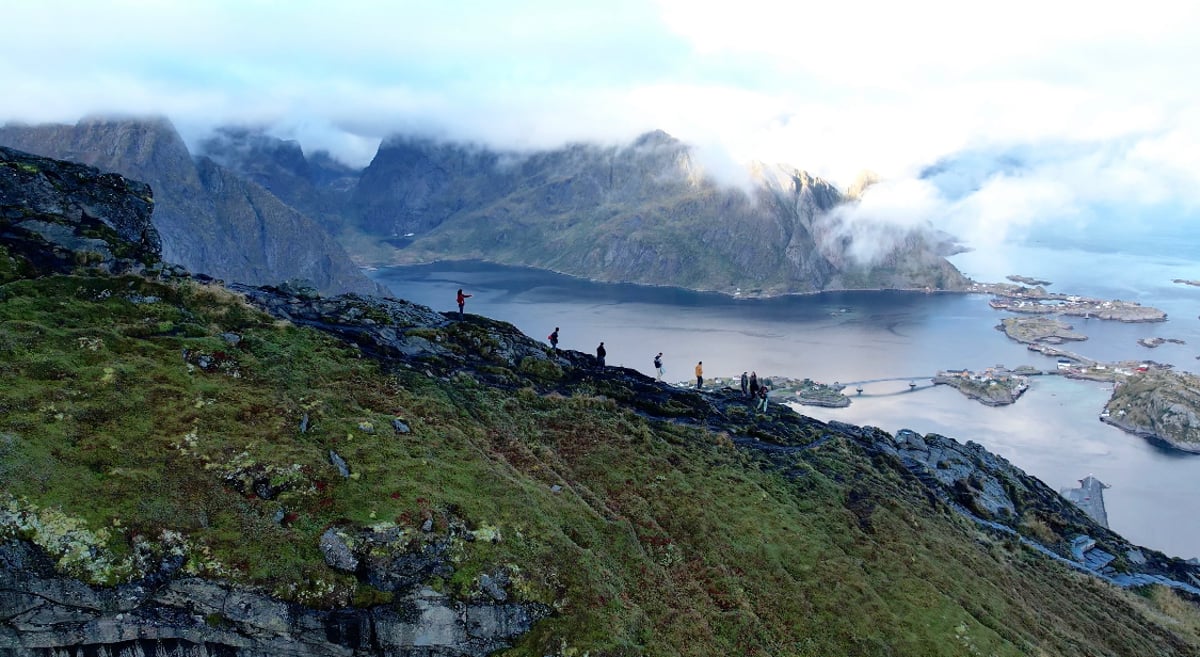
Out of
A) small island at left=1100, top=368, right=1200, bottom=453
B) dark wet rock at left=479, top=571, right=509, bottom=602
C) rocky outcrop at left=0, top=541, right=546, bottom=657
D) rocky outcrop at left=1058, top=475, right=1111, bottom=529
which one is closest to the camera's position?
rocky outcrop at left=0, top=541, right=546, bottom=657

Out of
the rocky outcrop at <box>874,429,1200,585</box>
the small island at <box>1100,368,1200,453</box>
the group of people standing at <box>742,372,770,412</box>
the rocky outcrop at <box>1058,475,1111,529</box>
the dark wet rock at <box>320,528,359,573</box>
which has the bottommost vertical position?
the rocky outcrop at <box>1058,475,1111,529</box>

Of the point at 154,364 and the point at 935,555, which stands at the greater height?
the point at 154,364

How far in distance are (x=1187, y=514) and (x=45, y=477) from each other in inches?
7276

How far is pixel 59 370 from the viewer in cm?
2594

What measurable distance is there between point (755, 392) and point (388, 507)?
170ft

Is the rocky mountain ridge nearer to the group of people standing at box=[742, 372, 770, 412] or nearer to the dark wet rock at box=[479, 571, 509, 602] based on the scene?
the dark wet rock at box=[479, 571, 509, 602]

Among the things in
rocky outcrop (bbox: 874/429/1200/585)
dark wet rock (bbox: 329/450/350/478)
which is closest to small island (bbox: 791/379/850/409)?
rocky outcrop (bbox: 874/429/1200/585)

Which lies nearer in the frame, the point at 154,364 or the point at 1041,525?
the point at 154,364

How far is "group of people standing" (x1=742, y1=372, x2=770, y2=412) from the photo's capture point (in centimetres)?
6619

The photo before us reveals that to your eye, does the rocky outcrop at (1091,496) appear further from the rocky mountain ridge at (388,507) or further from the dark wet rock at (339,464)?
the dark wet rock at (339,464)

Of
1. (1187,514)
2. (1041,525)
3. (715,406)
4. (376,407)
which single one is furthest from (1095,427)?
(376,407)

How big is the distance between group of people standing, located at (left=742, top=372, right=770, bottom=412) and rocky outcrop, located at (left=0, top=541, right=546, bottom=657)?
46.9 metres

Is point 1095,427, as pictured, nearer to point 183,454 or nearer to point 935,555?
point 935,555

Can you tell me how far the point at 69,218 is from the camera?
40500mm
